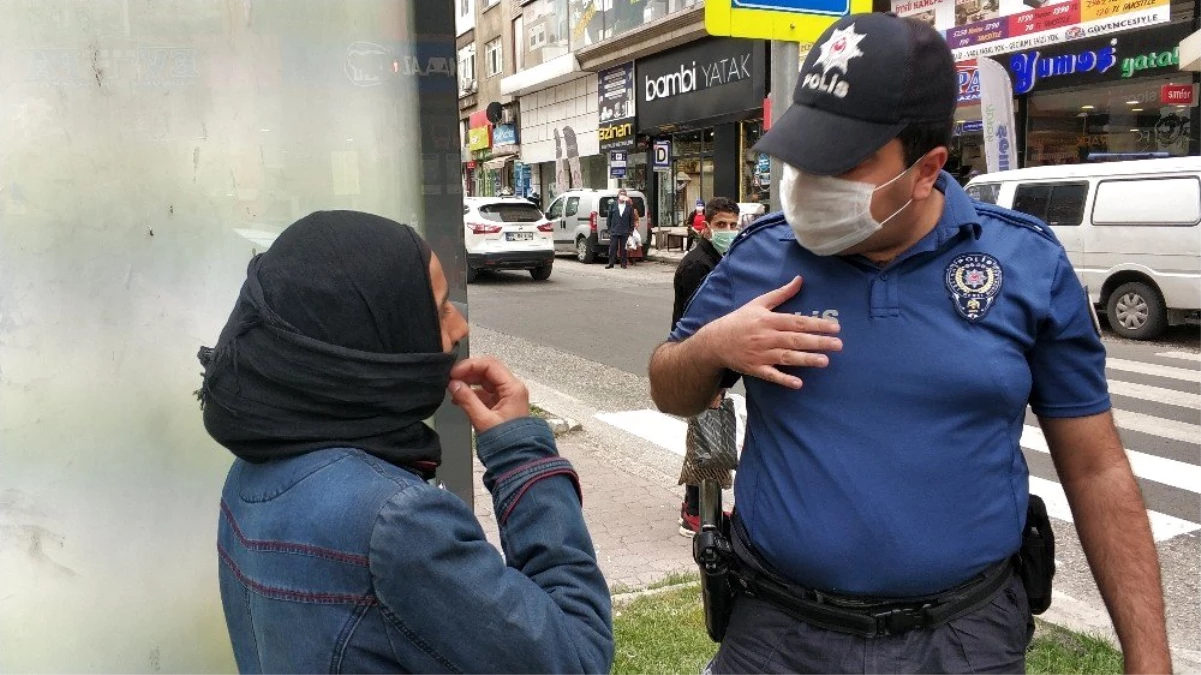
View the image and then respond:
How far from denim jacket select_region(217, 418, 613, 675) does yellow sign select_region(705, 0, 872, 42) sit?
2428 millimetres

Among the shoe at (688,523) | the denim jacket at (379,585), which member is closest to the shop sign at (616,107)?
the shoe at (688,523)

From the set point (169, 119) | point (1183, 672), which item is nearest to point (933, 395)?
point (169, 119)

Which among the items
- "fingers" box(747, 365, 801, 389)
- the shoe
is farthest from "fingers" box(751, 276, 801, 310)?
the shoe

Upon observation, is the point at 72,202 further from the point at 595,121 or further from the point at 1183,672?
the point at 595,121

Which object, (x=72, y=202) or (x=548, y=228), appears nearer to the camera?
(x=72, y=202)

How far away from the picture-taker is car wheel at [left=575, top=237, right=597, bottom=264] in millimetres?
24078

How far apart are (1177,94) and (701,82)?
1299 centimetres

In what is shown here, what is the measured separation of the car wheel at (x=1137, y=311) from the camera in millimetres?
10945

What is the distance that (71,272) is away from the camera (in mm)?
2186

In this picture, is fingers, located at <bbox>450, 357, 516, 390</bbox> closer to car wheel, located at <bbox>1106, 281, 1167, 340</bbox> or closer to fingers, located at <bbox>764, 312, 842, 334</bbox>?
fingers, located at <bbox>764, 312, 842, 334</bbox>

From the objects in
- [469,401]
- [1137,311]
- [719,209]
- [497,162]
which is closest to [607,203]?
[1137,311]

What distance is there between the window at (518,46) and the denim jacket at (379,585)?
3830 cm

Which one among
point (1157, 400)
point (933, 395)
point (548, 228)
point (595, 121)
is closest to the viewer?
point (933, 395)

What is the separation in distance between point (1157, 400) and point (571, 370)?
5518 millimetres
